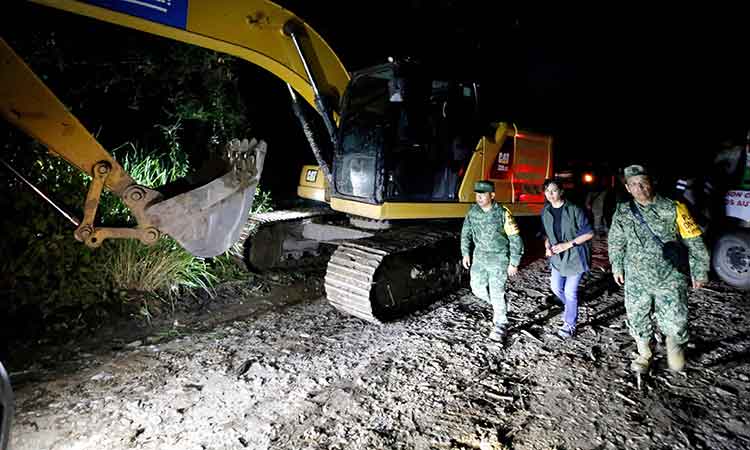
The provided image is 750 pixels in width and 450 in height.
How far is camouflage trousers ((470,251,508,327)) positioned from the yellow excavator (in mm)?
789

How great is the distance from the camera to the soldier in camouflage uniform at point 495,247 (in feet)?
13.5

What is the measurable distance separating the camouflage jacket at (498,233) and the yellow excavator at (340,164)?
85 cm

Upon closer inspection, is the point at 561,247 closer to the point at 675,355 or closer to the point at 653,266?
the point at 653,266

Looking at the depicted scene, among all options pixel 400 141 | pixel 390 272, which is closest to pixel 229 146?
pixel 400 141

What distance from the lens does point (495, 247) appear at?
13.6ft

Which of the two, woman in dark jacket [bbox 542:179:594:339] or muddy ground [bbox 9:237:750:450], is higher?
woman in dark jacket [bbox 542:179:594:339]

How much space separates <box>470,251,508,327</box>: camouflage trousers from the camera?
4.15 m

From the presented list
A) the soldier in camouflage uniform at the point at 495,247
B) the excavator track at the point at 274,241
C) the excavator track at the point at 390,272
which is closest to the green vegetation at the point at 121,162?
the excavator track at the point at 274,241

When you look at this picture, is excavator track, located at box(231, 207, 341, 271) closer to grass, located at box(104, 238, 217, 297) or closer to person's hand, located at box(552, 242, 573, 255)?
grass, located at box(104, 238, 217, 297)

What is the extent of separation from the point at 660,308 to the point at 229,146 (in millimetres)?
3641

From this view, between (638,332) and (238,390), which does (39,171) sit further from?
(638,332)

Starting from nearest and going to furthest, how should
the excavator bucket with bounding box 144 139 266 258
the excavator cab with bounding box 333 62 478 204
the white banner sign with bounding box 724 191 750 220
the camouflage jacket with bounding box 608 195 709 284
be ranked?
the excavator bucket with bounding box 144 139 266 258 < the camouflage jacket with bounding box 608 195 709 284 < the excavator cab with bounding box 333 62 478 204 < the white banner sign with bounding box 724 191 750 220

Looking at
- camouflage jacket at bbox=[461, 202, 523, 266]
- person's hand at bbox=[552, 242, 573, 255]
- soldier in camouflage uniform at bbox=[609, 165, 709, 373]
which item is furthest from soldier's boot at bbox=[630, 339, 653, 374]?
camouflage jacket at bbox=[461, 202, 523, 266]

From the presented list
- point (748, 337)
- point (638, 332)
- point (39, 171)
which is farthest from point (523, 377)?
point (39, 171)
